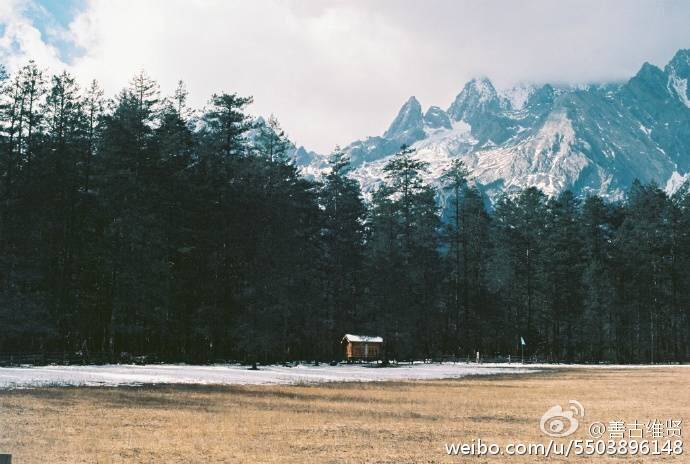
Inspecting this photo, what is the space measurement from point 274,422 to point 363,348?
47.7 meters

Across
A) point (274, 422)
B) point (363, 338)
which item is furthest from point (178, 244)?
point (274, 422)

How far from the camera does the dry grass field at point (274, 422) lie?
1252cm

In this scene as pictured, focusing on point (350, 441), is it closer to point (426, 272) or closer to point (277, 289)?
point (277, 289)

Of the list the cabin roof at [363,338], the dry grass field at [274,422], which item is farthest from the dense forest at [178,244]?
the dry grass field at [274,422]

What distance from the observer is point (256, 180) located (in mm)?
51344

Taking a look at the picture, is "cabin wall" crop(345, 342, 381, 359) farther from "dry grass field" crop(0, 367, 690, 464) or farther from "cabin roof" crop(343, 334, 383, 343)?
"dry grass field" crop(0, 367, 690, 464)

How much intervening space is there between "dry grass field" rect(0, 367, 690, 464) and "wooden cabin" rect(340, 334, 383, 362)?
119 ft

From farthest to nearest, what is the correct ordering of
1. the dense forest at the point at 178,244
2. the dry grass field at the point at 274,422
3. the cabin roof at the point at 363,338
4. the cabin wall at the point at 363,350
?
the cabin wall at the point at 363,350, the cabin roof at the point at 363,338, the dense forest at the point at 178,244, the dry grass field at the point at 274,422

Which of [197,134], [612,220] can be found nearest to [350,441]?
[197,134]

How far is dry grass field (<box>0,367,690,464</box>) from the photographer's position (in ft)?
41.1

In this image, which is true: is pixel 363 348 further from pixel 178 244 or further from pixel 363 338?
pixel 178 244

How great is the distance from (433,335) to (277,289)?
148ft

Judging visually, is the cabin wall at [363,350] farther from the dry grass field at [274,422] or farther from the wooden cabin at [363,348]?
the dry grass field at [274,422]

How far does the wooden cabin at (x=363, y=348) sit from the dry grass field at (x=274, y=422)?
36.2 m
